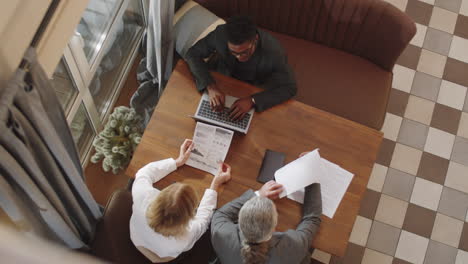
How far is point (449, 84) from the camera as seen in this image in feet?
12.8

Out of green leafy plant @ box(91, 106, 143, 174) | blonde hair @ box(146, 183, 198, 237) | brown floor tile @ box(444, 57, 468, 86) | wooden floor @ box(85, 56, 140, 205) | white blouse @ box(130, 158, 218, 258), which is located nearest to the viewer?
blonde hair @ box(146, 183, 198, 237)

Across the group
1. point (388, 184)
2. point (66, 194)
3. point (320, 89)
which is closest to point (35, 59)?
point (66, 194)

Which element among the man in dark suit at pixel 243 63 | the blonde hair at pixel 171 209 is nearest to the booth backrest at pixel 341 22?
the man in dark suit at pixel 243 63

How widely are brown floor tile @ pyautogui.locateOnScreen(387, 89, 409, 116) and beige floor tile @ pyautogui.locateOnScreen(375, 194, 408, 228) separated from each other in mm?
690

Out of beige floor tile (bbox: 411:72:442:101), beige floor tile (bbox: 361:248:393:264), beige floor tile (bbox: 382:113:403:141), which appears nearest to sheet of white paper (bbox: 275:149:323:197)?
beige floor tile (bbox: 361:248:393:264)

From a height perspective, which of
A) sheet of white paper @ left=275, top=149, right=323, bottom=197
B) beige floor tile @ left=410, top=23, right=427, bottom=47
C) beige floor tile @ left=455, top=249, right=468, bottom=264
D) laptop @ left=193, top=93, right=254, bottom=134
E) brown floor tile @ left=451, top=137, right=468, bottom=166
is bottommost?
beige floor tile @ left=455, top=249, right=468, bottom=264

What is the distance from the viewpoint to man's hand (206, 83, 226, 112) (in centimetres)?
268

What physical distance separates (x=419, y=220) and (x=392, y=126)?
735 mm

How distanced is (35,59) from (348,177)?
169 centimetres

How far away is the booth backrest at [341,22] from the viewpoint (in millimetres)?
2936

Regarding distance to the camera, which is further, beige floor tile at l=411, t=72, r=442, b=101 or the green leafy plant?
beige floor tile at l=411, t=72, r=442, b=101

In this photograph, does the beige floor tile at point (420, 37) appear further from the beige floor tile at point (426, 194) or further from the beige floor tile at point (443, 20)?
the beige floor tile at point (426, 194)

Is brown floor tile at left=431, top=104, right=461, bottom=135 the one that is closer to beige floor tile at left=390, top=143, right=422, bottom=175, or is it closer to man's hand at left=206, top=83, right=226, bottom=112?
beige floor tile at left=390, top=143, right=422, bottom=175

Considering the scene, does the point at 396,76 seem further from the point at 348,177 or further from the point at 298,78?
the point at 348,177
